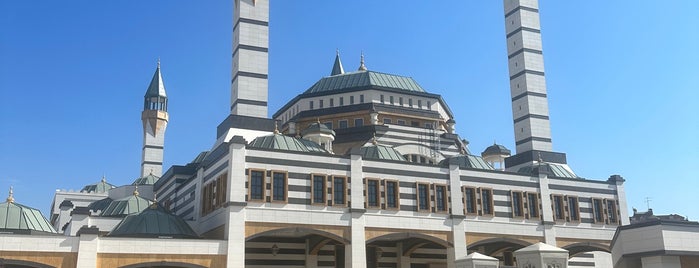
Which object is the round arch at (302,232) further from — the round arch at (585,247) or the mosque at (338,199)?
the round arch at (585,247)

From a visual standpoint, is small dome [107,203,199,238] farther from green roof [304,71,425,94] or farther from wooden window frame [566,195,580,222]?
green roof [304,71,425,94]

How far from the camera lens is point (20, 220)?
3609 cm

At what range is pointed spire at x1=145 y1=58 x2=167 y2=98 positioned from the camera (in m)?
80.7

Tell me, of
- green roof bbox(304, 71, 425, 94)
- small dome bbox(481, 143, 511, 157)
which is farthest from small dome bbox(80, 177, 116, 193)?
small dome bbox(481, 143, 511, 157)

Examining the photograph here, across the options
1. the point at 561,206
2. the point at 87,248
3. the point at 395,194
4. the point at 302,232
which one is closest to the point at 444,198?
the point at 395,194

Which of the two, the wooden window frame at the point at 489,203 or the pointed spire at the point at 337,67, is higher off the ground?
the pointed spire at the point at 337,67

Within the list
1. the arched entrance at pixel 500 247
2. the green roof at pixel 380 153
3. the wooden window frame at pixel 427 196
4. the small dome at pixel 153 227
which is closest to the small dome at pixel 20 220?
the small dome at pixel 153 227

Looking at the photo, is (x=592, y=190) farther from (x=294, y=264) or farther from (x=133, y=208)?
(x=133, y=208)

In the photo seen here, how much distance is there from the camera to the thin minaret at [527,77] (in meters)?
58.6

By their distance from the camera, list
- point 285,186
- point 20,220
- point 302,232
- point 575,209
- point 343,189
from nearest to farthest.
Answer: point 20,220
point 285,186
point 302,232
point 343,189
point 575,209

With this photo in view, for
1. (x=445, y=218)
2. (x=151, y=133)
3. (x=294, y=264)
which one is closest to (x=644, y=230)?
(x=445, y=218)

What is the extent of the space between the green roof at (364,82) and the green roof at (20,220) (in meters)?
30.2

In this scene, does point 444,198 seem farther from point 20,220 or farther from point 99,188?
point 99,188

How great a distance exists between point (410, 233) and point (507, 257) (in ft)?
38.0
